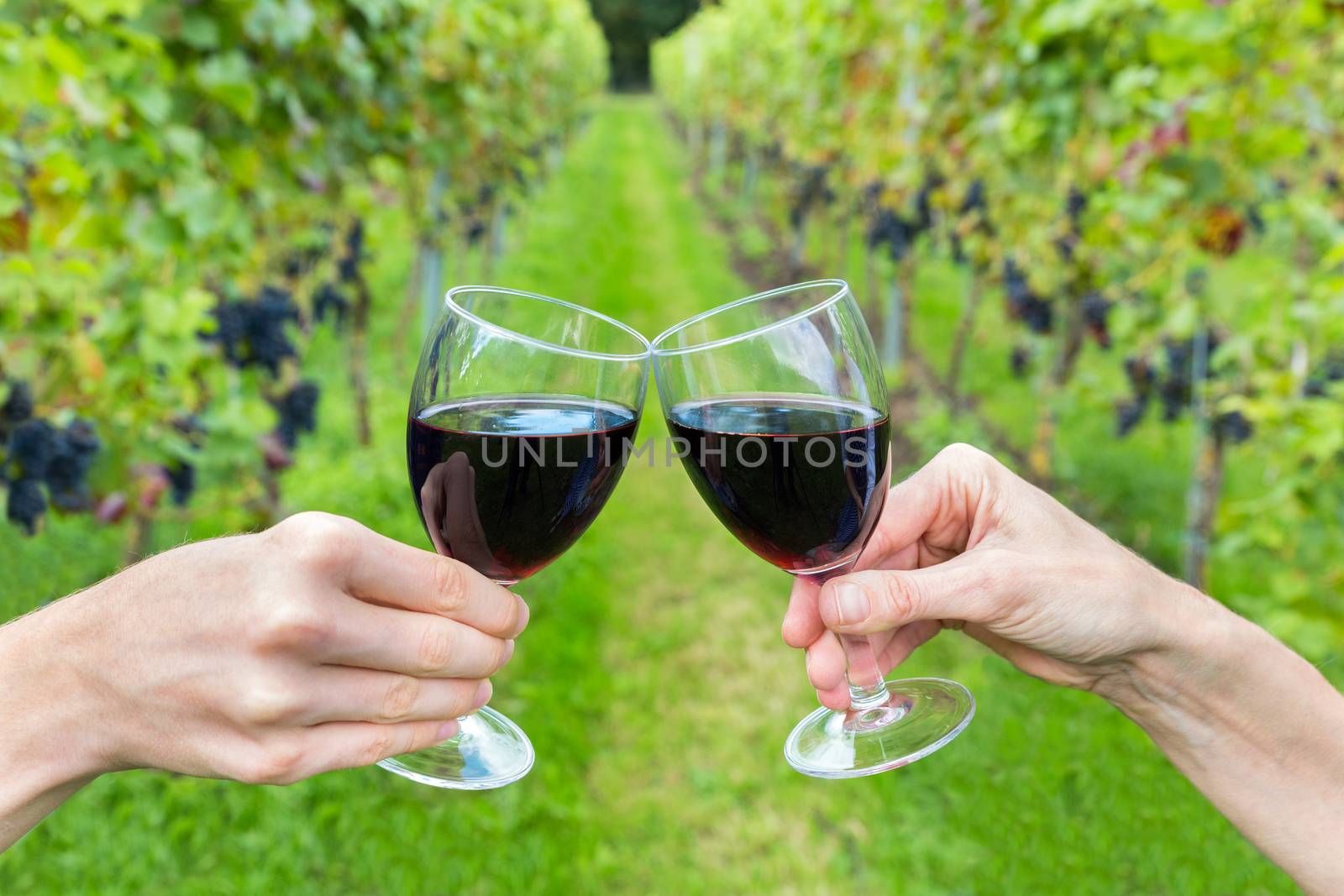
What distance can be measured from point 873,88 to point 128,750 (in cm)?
686

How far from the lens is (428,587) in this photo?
1.07 metres

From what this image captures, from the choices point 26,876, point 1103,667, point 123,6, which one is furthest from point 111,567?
point 1103,667

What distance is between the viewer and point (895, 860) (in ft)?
9.01

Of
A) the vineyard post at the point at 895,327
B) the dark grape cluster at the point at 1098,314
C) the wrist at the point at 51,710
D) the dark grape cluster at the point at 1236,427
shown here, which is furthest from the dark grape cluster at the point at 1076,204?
the wrist at the point at 51,710

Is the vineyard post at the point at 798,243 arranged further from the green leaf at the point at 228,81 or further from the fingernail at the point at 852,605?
the fingernail at the point at 852,605

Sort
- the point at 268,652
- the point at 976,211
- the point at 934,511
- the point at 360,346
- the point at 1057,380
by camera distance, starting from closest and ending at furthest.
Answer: the point at 268,652 → the point at 934,511 → the point at 1057,380 → the point at 976,211 → the point at 360,346

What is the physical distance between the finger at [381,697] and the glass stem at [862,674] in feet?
1.77

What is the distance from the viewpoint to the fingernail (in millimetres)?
1238

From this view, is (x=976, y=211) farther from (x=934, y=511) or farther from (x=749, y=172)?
(x=749, y=172)

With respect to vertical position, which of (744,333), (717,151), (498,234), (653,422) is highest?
(717,151)

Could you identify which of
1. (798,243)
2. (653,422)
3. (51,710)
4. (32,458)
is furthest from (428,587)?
(798,243)

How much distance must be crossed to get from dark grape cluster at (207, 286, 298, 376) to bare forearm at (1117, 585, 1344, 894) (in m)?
2.90

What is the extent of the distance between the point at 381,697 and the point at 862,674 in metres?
0.68

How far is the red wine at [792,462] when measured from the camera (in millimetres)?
1199
